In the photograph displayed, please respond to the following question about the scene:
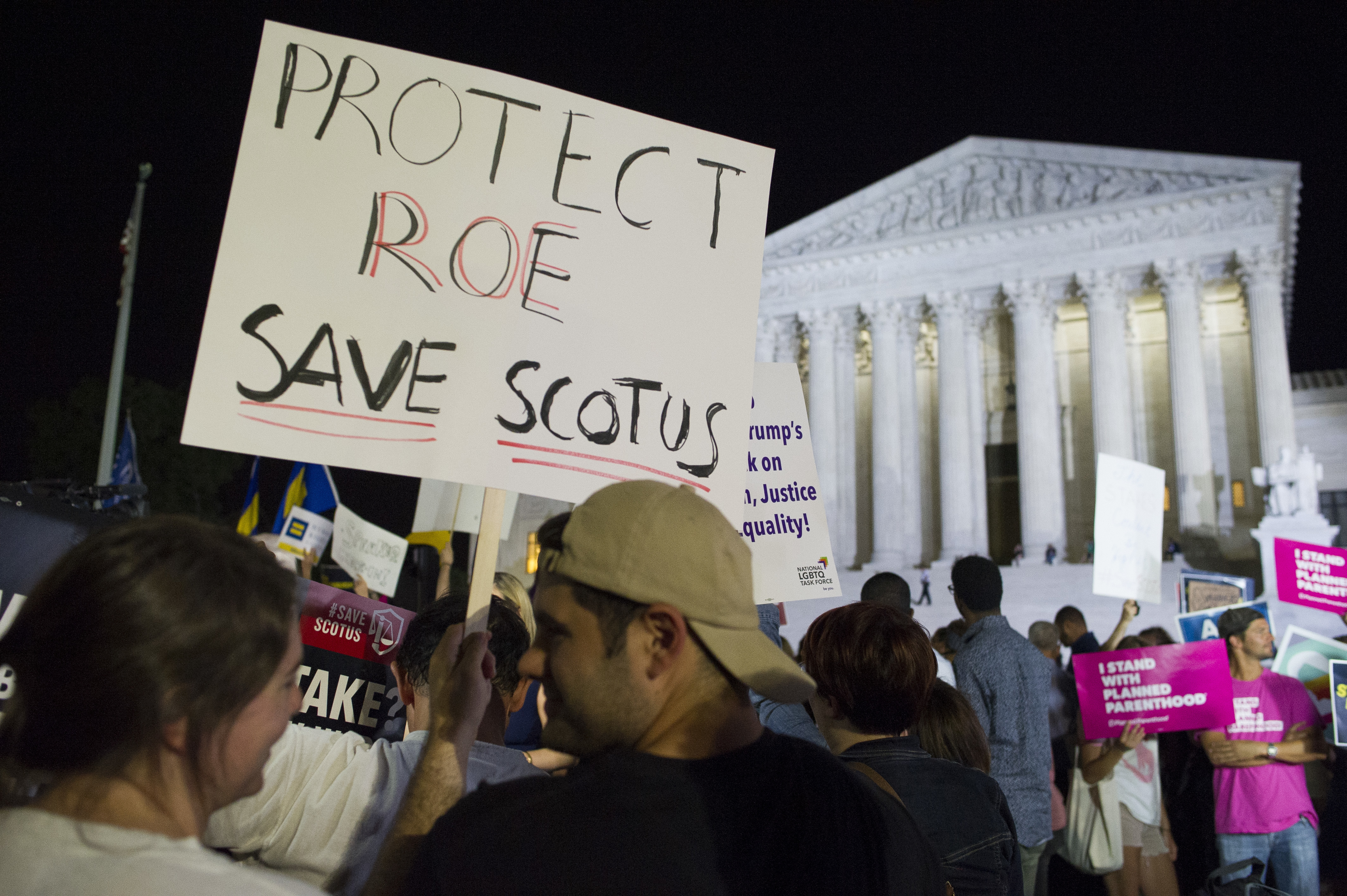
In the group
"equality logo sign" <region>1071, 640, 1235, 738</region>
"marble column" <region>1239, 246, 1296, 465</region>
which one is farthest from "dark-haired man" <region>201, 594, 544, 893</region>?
"marble column" <region>1239, 246, 1296, 465</region>

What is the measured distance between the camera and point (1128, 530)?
773 centimetres

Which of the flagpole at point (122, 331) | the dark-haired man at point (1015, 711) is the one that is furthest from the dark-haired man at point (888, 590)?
the flagpole at point (122, 331)

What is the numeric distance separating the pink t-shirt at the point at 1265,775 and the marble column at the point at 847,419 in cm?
2691

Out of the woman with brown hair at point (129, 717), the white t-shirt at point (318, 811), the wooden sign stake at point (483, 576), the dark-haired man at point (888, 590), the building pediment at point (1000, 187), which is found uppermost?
the building pediment at point (1000, 187)

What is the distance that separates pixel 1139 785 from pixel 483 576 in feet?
17.8

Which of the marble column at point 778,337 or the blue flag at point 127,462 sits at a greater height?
the marble column at point 778,337

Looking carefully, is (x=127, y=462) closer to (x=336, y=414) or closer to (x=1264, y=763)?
(x=336, y=414)

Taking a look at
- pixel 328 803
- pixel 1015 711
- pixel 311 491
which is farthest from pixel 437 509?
pixel 328 803

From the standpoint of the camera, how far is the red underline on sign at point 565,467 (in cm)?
229

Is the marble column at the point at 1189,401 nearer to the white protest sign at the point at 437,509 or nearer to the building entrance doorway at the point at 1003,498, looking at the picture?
the building entrance doorway at the point at 1003,498

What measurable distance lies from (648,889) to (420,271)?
158cm

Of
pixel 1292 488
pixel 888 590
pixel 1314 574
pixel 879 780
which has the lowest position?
pixel 879 780

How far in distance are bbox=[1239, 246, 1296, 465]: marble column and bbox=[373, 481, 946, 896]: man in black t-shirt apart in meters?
30.7

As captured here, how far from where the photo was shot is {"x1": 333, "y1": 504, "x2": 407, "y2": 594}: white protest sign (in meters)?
9.14
